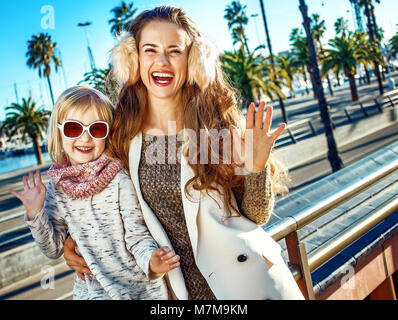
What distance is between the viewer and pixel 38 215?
4.74ft

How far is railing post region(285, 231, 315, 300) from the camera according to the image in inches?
71.6

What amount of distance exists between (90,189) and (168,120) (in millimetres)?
512

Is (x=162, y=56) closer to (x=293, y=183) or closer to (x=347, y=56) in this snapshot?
(x=293, y=183)

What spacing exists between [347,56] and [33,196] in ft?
116

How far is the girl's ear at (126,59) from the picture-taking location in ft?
5.61

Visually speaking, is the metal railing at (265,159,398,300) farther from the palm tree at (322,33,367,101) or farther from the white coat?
the palm tree at (322,33,367,101)

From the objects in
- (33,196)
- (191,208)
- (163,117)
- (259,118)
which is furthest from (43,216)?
(259,118)

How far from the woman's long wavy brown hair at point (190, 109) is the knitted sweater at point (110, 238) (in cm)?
22

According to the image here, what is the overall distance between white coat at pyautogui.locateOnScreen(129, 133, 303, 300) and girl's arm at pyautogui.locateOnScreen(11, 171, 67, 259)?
362mm

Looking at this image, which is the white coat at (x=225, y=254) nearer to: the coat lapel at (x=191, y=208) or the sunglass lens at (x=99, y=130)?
the coat lapel at (x=191, y=208)

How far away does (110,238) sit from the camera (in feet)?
4.85

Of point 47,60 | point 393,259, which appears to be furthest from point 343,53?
point 393,259

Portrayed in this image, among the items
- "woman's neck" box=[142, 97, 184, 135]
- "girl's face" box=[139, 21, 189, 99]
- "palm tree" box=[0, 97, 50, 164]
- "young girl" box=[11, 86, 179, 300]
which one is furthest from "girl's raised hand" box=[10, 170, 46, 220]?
"palm tree" box=[0, 97, 50, 164]

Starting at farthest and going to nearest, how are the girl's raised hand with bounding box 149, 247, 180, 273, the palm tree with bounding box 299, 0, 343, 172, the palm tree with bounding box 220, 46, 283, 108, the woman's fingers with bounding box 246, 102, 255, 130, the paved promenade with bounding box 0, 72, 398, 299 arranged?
the palm tree with bounding box 220, 46, 283, 108 < the palm tree with bounding box 299, 0, 343, 172 < the paved promenade with bounding box 0, 72, 398, 299 < the woman's fingers with bounding box 246, 102, 255, 130 < the girl's raised hand with bounding box 149, 247, 180, 273
